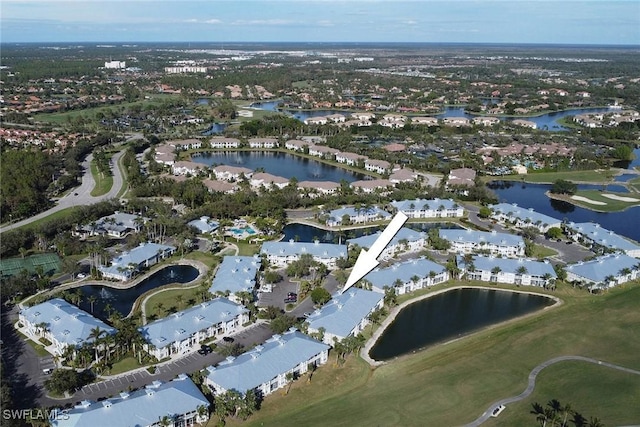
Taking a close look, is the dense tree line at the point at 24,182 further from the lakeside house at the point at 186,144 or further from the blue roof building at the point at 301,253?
the blue roof building at the point at 301,253

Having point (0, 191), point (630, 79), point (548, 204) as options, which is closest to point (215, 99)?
point (0, 191)

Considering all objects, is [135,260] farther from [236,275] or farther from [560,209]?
[560,209]

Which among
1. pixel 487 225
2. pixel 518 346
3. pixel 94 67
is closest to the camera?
pixel 518 346

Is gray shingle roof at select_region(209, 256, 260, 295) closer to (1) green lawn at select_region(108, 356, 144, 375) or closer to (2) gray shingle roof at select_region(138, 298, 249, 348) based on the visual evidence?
(2) gray shingle roof at select_region(138, 298, 249, 348)

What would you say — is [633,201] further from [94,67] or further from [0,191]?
[94,67]

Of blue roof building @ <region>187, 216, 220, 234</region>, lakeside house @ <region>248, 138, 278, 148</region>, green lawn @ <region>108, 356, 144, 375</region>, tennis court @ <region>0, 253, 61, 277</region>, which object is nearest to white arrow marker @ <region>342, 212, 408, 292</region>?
green lawn @ <region>108, 356, 144, 375</region>

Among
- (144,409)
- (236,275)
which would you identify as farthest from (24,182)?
(144,409)
